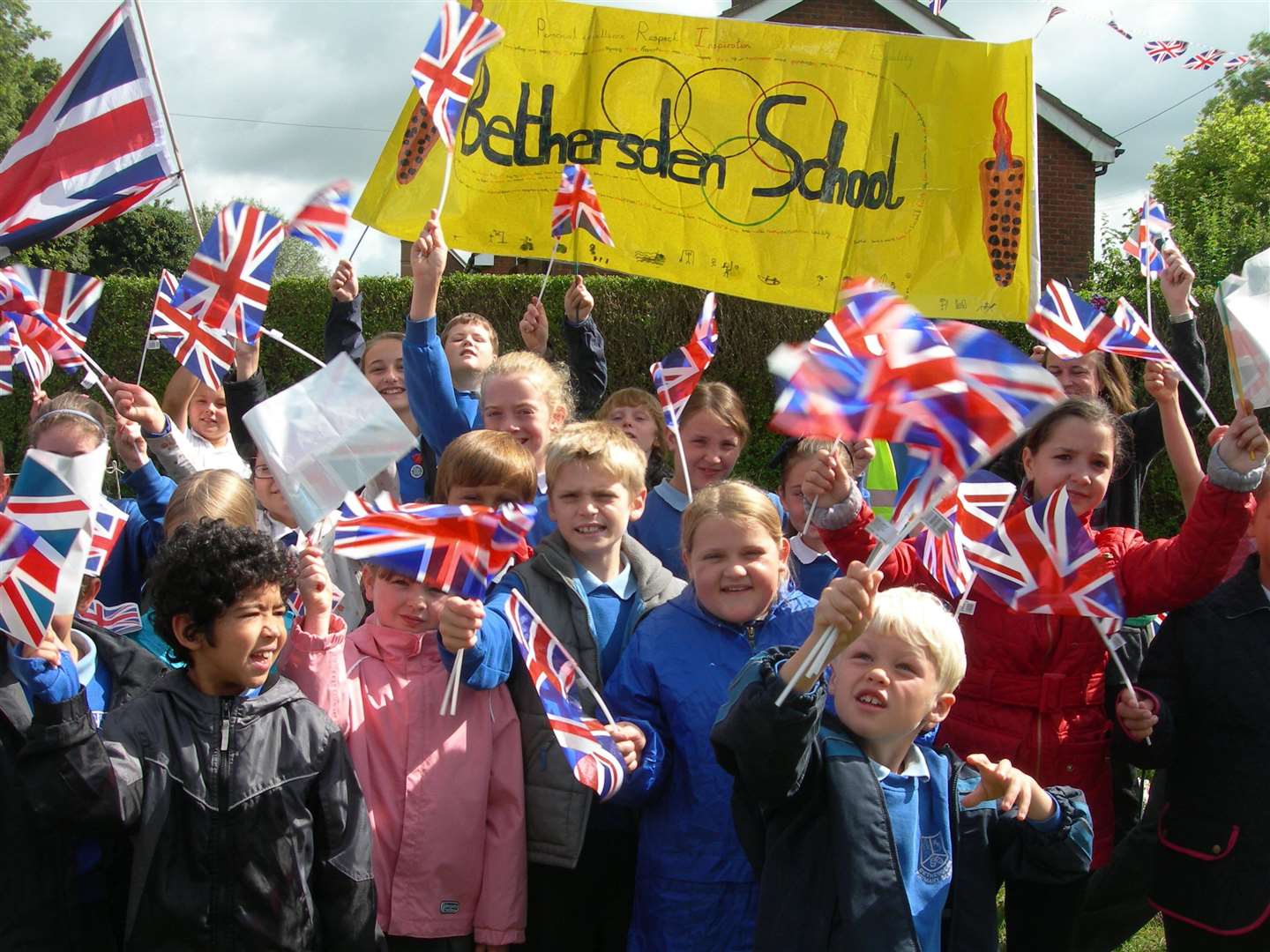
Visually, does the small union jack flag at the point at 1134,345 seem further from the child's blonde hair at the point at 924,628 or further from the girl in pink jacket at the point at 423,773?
the girl in pink jacket at the point at 423,773

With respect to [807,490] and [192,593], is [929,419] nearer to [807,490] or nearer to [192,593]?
[807,490]

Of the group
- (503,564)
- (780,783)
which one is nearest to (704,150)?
(503,564)

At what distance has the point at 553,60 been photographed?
5164 mm

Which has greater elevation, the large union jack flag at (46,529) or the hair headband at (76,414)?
the hair headband at (76,414)

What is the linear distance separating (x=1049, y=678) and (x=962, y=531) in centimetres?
43

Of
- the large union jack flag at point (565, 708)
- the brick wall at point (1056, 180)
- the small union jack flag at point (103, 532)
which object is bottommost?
the large union jack flag at point (565, 708)

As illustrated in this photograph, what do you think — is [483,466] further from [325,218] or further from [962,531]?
[325,218]

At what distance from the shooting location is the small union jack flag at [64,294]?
16.2ft

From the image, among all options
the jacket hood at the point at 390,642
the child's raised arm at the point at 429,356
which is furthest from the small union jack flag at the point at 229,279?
the jacket hood at the point at 390,642

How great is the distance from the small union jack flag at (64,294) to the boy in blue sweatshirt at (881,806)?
12.6 ft

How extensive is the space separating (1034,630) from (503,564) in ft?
4.55

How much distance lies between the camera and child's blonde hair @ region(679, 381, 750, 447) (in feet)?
13.8

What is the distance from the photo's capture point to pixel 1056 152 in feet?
55.2

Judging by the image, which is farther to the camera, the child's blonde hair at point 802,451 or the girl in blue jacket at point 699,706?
the child's blonde hair at point 802,451
